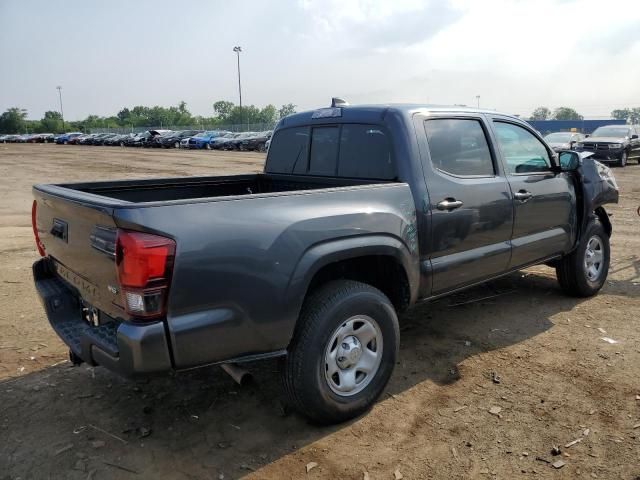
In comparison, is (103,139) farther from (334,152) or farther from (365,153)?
(365,153)

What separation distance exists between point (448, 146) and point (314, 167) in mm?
1087

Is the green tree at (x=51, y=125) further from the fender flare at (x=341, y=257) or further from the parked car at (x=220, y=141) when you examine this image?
the fender flare at (x=341, y=257)

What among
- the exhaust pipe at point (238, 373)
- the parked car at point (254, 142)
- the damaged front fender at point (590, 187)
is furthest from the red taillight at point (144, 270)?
the parked car at point (254, 142)

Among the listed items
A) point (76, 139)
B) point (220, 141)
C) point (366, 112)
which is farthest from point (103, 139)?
point (366, 112)

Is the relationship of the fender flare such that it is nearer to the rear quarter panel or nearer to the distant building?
the rear quarter panel

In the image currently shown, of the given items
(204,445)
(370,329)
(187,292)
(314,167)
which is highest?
(314,167)

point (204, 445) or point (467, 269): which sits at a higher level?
point (467, 269)

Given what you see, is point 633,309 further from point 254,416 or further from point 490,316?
point 254,416

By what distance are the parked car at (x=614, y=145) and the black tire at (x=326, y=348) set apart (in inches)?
791

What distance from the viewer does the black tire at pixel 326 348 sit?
2.99m

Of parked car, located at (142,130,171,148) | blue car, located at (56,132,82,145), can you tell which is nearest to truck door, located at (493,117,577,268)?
parked car, located at (142,130,171,148)

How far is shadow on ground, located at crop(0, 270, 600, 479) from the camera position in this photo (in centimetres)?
293

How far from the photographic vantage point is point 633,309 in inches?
203

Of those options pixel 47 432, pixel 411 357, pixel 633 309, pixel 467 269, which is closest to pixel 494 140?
pixel 467 269
